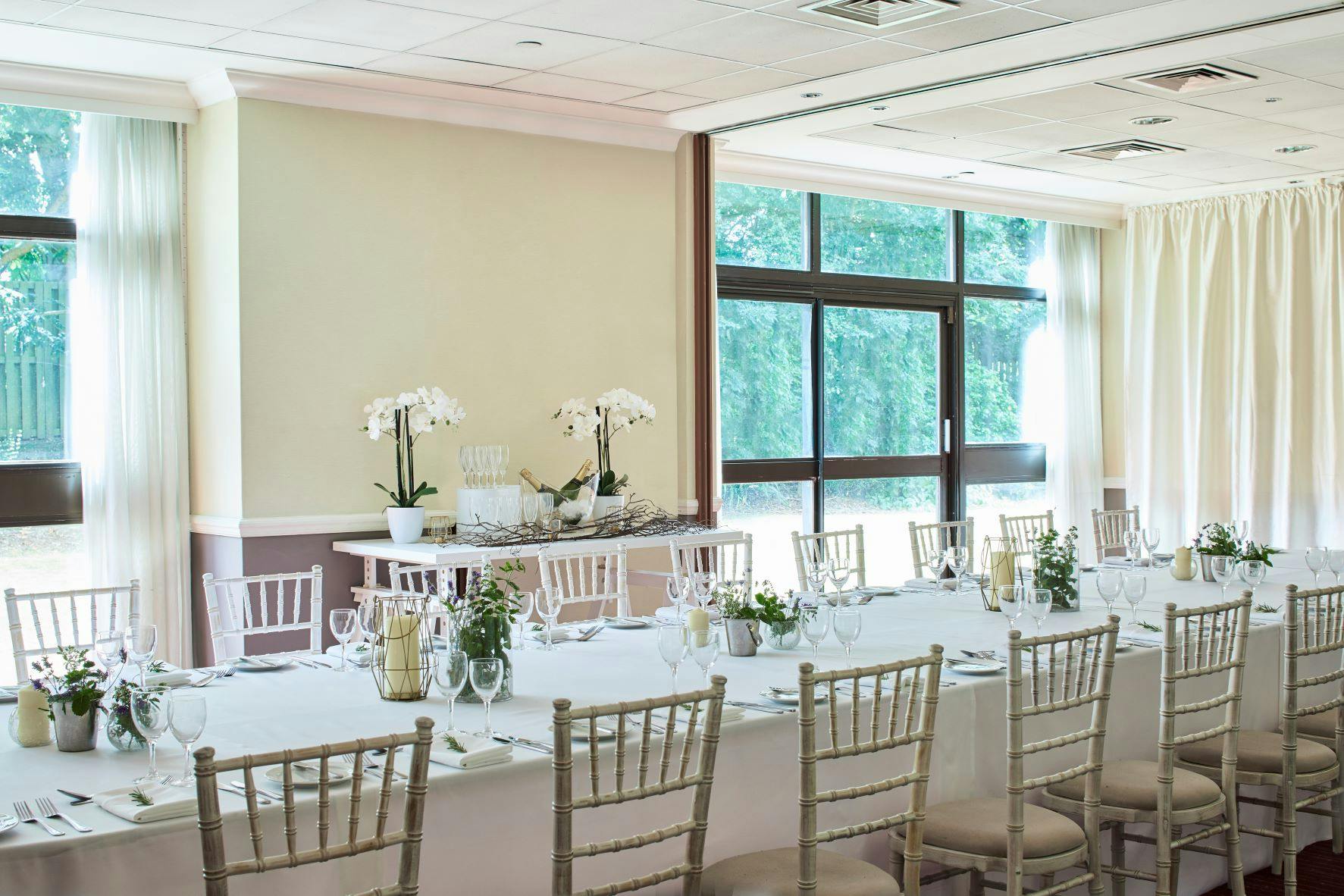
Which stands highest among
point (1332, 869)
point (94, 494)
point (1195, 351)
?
point (1195, 351)

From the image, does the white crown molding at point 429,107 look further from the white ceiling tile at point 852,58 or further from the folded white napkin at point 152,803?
the folded white napkin at point 152,803

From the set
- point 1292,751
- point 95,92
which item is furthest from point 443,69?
point 1292,751

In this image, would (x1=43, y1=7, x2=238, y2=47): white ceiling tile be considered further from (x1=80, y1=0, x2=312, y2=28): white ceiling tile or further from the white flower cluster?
the white flower cluster

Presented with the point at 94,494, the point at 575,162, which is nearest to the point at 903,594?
the point at 575,162

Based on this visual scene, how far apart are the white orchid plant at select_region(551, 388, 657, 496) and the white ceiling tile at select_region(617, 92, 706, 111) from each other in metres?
1.43

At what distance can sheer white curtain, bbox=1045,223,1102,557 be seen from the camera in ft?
32.8

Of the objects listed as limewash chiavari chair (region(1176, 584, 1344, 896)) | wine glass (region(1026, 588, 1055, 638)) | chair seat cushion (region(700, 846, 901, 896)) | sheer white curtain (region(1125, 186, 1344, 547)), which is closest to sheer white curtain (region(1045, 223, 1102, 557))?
sheer white curtain (region(1125, 186, 1344, 547))

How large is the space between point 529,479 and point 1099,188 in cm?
499

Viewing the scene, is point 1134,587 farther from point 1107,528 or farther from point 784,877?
point 1107,528

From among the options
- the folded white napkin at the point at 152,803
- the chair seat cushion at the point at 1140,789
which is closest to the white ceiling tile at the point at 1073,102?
the chair seat cushion at the point at 1140,789

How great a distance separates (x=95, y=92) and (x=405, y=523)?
233 cm

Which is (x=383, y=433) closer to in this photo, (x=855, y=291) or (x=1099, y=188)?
(x=855, y=291)

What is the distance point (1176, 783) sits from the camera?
3.70 metres

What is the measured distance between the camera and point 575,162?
6855mm
